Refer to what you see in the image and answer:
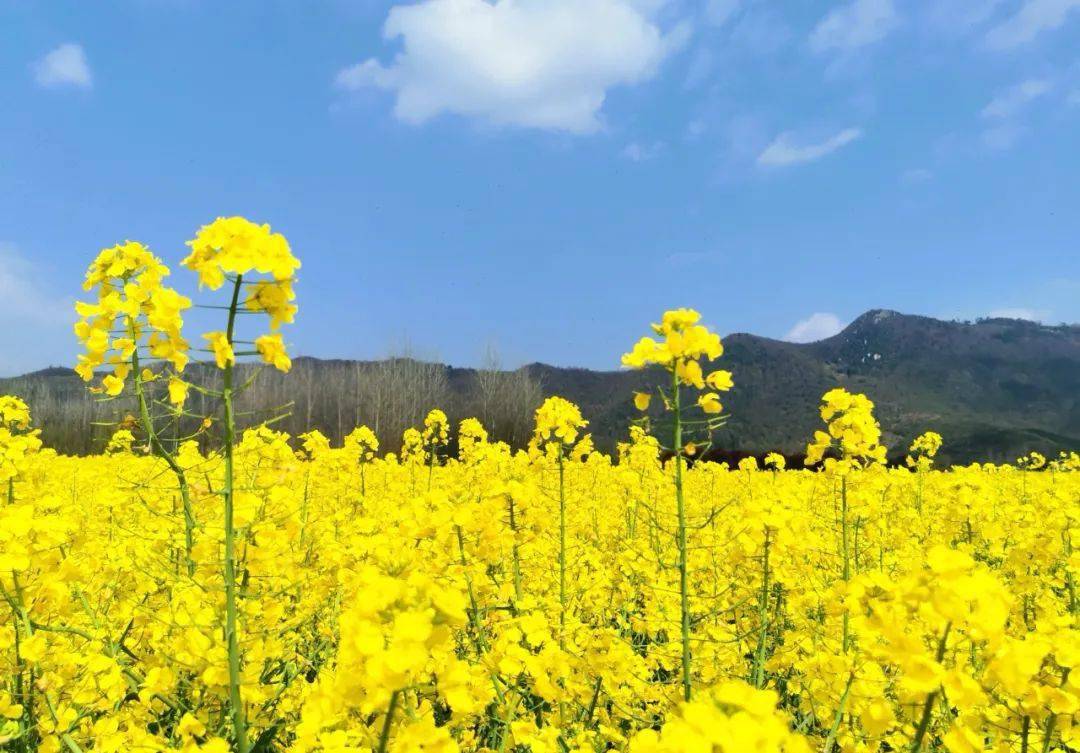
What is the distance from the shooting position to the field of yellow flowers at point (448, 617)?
4.60 ft

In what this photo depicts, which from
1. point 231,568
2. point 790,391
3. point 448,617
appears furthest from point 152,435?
point 790,391

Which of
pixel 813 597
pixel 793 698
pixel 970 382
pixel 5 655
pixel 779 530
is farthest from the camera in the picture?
pixel 970 382

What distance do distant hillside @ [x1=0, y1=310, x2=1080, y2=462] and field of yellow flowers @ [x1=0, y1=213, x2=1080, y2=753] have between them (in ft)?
1.49

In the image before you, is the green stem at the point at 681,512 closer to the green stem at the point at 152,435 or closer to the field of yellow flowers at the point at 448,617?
the field of yellow flowers at the point at 448,617

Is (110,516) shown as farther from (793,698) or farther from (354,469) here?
(793,698)

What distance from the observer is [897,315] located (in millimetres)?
77375

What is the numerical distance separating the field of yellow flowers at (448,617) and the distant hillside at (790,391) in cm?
45

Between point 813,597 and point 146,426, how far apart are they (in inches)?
127

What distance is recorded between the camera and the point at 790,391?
4581 centimetres

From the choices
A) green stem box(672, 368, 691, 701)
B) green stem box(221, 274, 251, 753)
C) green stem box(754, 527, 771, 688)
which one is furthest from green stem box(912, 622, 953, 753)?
green stem box(221, 274, 251, 753)

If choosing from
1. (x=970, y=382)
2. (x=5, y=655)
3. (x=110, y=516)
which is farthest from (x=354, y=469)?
(x=970, y=382)

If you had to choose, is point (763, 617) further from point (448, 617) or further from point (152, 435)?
point (152, 435)

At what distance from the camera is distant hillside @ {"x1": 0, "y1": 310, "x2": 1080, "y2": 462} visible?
90.5ft

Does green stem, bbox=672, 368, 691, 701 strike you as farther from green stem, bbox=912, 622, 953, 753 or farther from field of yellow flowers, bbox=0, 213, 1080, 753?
green stem, bbox=912, 622, 953, 753
